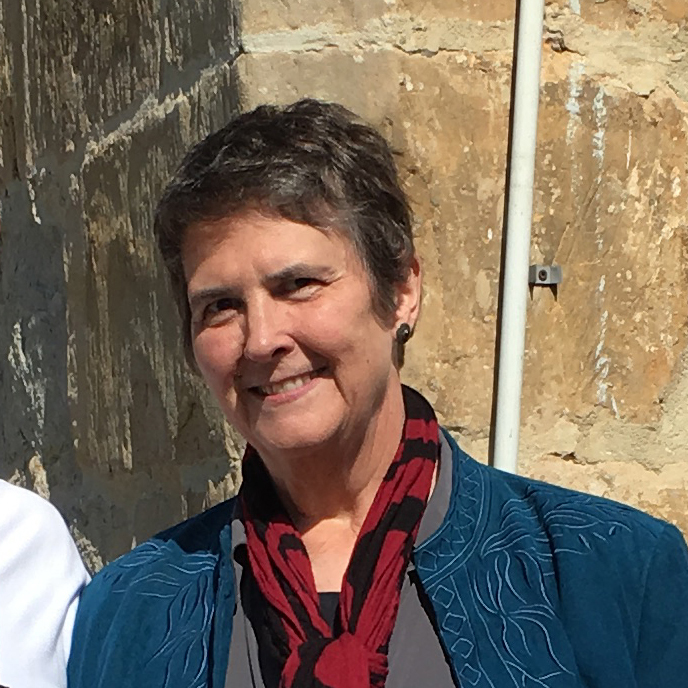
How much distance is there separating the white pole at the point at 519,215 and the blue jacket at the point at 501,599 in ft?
0.46

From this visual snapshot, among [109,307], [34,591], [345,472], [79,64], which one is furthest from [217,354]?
[79,64]

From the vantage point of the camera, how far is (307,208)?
122cm

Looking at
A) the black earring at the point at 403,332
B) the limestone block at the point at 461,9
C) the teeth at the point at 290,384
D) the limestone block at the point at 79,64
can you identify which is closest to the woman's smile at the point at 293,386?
the teeth at the point at 290,384

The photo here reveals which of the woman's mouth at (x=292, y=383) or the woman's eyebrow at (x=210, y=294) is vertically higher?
the woman's eyebrow at (x=210, y=294)

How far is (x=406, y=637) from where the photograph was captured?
1.18 meters

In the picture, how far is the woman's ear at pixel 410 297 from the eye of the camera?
1301 mm

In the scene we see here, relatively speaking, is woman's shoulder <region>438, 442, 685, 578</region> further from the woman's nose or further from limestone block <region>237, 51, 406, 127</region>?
limestone block <region>237, 51, 406, 127</region>

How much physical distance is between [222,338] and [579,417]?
1.52ft

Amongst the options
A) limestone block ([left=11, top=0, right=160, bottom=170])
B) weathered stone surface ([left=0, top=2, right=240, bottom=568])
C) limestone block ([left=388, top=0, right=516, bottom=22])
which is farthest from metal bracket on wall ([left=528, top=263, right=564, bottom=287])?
limestone block ([left=11, top=0, right=160, bottom=170])

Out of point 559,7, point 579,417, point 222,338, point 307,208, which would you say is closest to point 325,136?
point 307,208

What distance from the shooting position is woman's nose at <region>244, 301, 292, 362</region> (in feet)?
3.92

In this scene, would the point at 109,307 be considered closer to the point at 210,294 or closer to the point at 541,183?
the point at 210,294

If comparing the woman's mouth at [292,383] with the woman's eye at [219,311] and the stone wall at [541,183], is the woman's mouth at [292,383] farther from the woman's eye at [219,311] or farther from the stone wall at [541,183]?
the stone wall at [541,183]

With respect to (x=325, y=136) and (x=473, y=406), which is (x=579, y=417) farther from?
(x=325, y=136)
